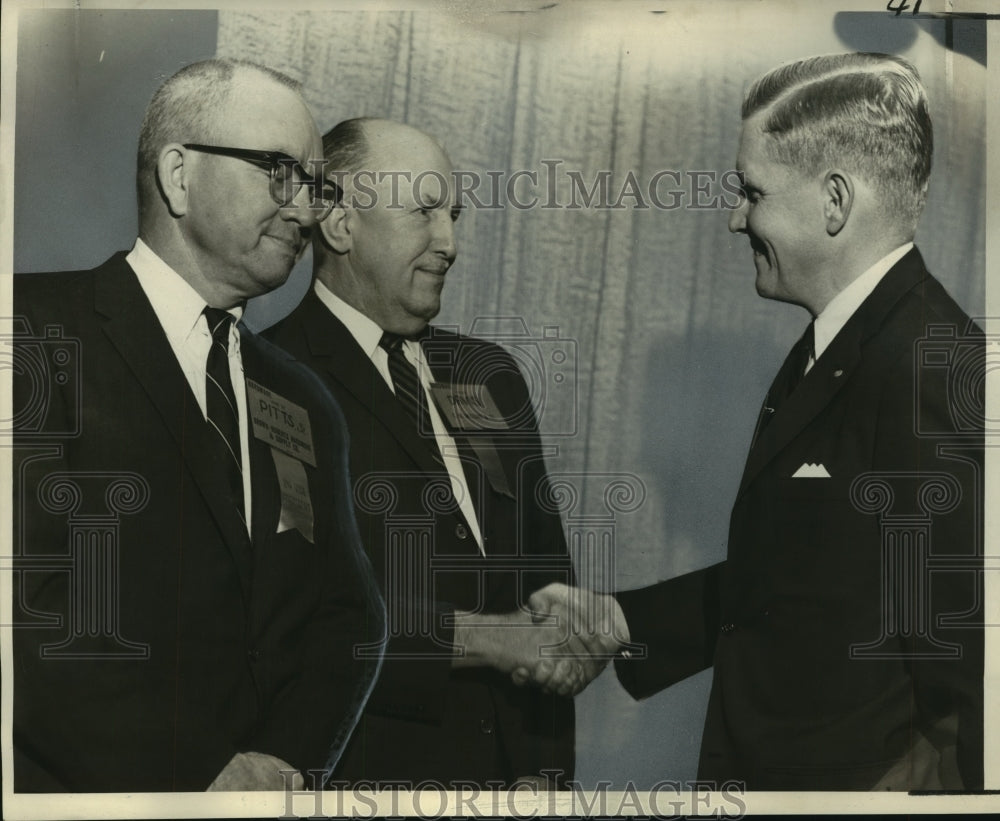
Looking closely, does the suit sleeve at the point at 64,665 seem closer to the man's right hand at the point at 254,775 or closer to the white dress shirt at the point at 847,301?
the man's right hand at the point at 254,775

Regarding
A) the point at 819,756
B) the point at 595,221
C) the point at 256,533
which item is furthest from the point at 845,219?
the point at 256,533

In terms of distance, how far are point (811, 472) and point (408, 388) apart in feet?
5.17

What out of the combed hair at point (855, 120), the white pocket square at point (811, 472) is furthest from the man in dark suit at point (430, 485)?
the combed hair at point (855, 120)

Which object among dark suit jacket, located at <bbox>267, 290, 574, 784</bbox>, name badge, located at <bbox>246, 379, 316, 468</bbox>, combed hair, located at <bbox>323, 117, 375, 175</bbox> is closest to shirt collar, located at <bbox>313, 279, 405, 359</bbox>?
dark suit jacket, located at <bbox>267, 290, 574, 784</bbox>

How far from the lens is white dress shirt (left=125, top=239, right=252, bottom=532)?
513 cm

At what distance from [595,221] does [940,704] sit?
7.49ft

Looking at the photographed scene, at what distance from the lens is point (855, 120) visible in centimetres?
520

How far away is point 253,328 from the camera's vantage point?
17.0ft

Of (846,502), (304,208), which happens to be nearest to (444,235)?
(304,208)

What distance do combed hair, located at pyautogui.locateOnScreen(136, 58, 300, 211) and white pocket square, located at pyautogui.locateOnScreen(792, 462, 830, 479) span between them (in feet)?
8.41

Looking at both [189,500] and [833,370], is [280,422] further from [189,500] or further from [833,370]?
[833,370]

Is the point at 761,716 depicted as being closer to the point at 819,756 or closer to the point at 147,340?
the point at 819,756
